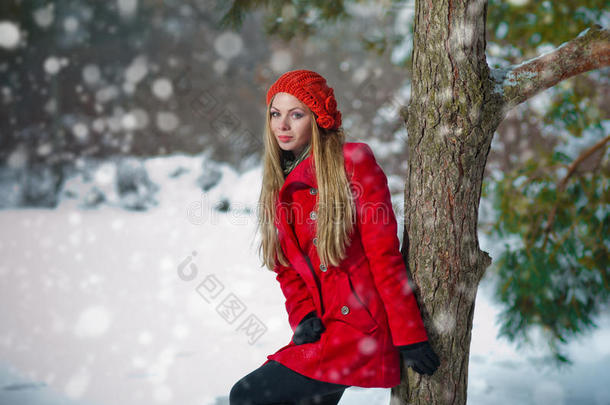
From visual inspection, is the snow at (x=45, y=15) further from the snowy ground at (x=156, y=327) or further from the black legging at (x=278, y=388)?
the black legging at (x=278, y=388)

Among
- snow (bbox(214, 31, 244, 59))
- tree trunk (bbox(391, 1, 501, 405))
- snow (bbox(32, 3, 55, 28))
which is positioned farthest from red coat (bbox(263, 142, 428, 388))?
snow (bbox(32, 3, 55, 28))

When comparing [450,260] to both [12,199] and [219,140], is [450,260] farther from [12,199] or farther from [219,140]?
[12,199]

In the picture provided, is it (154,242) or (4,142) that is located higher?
(4,142)

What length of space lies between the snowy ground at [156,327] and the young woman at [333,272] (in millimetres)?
1280

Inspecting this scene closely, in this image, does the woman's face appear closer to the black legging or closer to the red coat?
the red coat

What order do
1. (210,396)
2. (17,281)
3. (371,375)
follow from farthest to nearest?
1. (17,281)
2. (210,396)
3. (371,375)

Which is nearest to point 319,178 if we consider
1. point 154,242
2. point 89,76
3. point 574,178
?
point 574,178

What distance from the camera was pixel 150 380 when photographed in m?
2.87

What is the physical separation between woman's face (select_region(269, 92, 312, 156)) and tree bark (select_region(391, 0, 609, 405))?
1.17 feet

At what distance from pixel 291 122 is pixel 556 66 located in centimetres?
86

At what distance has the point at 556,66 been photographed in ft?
4.76

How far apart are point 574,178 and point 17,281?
5.52 m

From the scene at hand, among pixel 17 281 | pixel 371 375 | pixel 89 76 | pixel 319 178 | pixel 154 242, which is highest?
pixel 89 76

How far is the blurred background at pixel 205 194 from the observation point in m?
2.74
